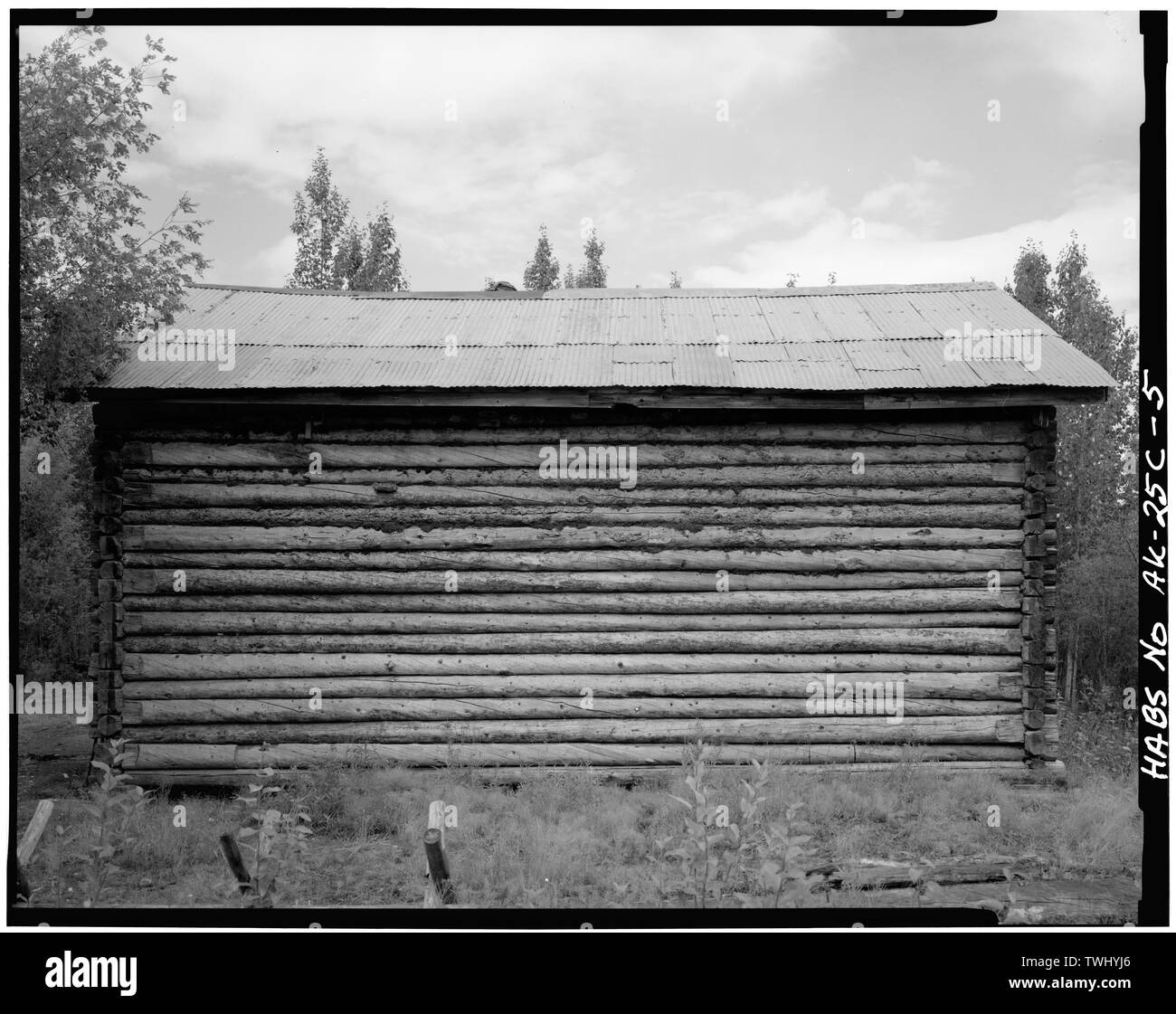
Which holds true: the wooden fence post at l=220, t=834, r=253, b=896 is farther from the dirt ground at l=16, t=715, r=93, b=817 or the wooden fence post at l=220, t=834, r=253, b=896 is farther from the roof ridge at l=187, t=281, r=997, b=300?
the roof ridge at l=187, t=281, r=997, b=300

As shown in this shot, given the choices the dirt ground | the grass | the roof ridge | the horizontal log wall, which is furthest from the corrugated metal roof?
the dirt ground

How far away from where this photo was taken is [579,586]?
21.6 ft

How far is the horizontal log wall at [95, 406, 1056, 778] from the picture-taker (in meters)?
6.43

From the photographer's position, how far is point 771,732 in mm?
6449

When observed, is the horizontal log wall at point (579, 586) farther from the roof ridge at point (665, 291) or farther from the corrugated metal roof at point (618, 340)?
the roof ridge at point (665, 291)

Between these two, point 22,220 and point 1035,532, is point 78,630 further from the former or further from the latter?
point 1035,532

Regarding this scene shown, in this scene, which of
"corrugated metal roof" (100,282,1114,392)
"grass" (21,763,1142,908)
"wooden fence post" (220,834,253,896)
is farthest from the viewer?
"corrugated metal roof" (100,282,1114,392)

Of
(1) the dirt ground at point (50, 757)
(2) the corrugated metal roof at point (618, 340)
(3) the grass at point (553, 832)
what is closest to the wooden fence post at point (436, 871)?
(3) the grass at point (553, 832)

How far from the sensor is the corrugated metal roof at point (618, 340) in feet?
20.4

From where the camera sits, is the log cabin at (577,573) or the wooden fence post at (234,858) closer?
the wooden fence post at (234,858)

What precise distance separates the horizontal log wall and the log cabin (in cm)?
2

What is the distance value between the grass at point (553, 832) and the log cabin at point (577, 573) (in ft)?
1.29

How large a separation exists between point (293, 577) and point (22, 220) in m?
3.38

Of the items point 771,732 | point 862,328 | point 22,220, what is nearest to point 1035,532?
point 862,328
